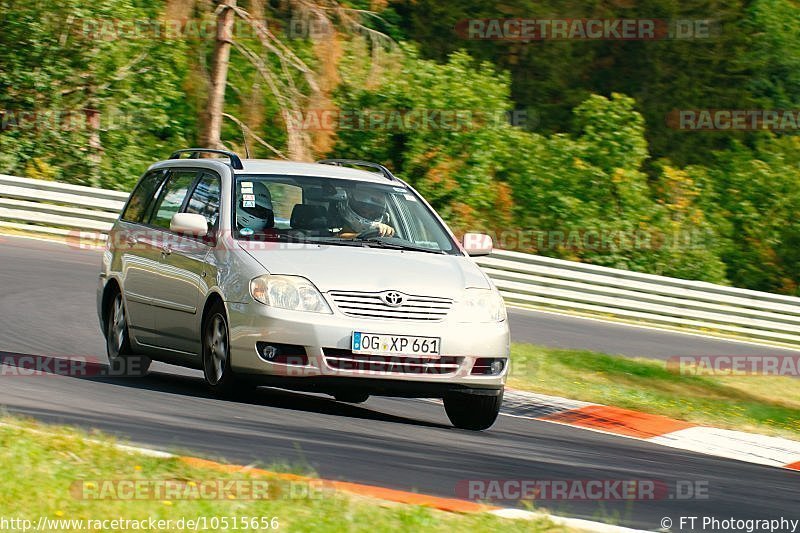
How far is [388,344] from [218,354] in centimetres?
118

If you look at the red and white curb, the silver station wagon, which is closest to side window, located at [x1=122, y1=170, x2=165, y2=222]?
the silver station wagon

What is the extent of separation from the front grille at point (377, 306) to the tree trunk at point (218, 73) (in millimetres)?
17048

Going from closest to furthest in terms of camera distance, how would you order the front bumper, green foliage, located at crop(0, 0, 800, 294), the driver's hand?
the front bumper → the driver's hand → green foliage, located at crop(0, 0, 800, 294)

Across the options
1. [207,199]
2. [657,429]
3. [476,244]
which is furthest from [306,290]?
[657,429]

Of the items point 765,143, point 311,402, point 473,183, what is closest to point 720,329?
point 473,183

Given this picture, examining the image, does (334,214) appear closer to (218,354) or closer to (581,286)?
(218,354)

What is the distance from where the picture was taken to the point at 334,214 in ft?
31.1

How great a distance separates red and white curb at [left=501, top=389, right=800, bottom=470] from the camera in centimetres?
1028

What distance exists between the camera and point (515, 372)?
45.7 feet

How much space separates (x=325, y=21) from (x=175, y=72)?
16.0 ft

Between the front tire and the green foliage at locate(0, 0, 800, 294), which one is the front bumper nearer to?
the front tire

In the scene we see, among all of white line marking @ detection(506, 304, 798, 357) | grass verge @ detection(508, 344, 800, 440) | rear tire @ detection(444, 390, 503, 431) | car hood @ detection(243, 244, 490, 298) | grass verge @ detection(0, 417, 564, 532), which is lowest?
white line marking @ detection(506, 304, 798, 357)

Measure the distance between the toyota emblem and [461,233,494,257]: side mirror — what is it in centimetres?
133

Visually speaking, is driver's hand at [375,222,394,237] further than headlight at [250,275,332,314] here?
Yes
